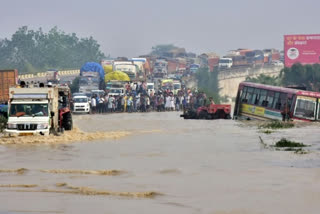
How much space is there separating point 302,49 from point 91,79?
137 feet

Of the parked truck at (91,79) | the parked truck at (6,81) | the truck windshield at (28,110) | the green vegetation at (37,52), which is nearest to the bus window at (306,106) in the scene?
the parked truck at (6,81)

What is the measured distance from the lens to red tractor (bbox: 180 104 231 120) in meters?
42.8

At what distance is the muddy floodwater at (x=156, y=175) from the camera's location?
1384 centimetres

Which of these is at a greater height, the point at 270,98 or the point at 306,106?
the point at 270,98

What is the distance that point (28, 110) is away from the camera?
27.0 metres

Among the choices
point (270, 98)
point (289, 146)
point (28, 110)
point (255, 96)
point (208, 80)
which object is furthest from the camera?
point (208, 80)

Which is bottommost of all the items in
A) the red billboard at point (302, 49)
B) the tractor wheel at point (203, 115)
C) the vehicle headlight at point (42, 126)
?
the tractor wheel at point (203, 115)

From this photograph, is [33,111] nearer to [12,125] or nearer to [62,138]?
[12,125]

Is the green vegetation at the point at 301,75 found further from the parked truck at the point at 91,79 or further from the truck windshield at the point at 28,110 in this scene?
the truck windshield at the point at 28,110

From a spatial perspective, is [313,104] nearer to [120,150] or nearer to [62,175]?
[120,150]

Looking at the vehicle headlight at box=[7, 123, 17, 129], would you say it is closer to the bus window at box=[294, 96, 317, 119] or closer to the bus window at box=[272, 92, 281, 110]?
the bus window at box=[294, 96, 317, 119]

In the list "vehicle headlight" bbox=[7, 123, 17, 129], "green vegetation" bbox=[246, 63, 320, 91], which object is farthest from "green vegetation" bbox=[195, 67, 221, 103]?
"vehicle headlight" bbox=[7, 123, 17, 129]

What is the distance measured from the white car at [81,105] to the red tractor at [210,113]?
505 inches

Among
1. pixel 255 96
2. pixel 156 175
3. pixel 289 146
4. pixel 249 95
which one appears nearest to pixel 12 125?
pixel 289 146
